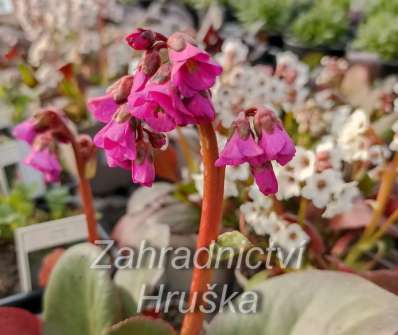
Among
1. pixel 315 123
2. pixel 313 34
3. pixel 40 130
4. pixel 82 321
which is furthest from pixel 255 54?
pixel 82 321

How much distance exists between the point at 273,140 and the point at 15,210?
0.79 meters

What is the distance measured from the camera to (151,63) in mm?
534

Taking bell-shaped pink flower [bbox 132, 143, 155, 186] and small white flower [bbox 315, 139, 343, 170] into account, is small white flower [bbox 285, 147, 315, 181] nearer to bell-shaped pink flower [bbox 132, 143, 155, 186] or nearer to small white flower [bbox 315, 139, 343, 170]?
small white flower [bbox 315, 139, 343, 170]

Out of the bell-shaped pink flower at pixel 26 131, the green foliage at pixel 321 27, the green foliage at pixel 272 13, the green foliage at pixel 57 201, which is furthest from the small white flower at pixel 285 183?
the green foliage at pixel 272 13

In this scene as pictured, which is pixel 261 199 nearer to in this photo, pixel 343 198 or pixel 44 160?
pixel 343 198

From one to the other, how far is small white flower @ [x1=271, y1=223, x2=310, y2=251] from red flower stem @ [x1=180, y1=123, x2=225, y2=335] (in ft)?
0.80

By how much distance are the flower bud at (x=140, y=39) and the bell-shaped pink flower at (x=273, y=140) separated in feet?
0.40

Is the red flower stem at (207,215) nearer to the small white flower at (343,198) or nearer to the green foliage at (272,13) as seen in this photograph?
the small white flower at (343,198)

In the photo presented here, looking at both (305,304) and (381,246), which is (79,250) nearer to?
(305,304)

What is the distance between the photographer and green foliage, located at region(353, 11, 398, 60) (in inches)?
74.9

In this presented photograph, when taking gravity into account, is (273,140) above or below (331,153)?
above

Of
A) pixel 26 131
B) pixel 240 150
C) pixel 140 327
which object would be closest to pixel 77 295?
pixel 140 327

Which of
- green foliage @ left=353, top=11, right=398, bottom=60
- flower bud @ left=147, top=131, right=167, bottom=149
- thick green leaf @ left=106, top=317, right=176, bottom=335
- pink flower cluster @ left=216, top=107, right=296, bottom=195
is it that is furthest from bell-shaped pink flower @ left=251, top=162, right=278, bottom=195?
green foliage @ left=353, top=11, right=398, bottom=60

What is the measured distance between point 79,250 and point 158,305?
15 centimetres
